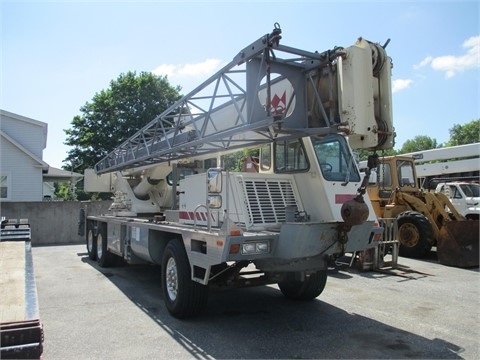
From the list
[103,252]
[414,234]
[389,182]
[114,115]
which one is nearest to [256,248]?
[103,252]

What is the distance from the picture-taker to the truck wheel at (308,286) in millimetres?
6970

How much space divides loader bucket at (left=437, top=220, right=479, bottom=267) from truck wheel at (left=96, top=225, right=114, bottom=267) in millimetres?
8498

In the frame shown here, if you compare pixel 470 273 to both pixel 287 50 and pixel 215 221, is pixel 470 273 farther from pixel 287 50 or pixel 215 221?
pixel 287 50

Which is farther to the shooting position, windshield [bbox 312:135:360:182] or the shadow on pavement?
windshield [bbox 312:135:360:182]

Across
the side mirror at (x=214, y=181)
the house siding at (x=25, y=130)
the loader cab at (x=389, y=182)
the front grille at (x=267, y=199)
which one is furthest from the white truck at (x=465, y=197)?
the house siding at (x=25, y=130)

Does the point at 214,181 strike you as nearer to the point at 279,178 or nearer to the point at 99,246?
the point at 279,178

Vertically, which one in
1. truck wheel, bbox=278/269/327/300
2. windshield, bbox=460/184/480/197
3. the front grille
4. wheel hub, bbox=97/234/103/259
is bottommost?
truck wheel, bbox=278/269/327/300


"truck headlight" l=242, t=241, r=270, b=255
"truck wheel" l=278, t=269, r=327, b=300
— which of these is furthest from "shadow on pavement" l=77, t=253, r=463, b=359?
"truck headlight" l=242, t=241, r=270, b=255

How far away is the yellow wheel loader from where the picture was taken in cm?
1088

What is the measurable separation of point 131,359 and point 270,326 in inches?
79.7

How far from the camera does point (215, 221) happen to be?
6184 millimetres

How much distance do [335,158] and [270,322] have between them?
2550 millimetres

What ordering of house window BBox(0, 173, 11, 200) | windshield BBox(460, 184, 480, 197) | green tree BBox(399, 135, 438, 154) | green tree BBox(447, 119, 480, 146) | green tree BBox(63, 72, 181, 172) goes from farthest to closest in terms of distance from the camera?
1. green tree BBox(399, 135, 438, 154)
2. green tree BBox(447, 119, 480, 146)
3. green tree BBox(63, 72, 181, 172)
4. house window BBox(0, 173, 11, 200)
5. windshield BBox(460, 184, 480, 197)

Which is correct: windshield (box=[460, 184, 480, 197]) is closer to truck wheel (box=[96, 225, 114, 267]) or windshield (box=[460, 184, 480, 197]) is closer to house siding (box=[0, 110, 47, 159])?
truck wheel (box=[96, 225, 114, 267])
